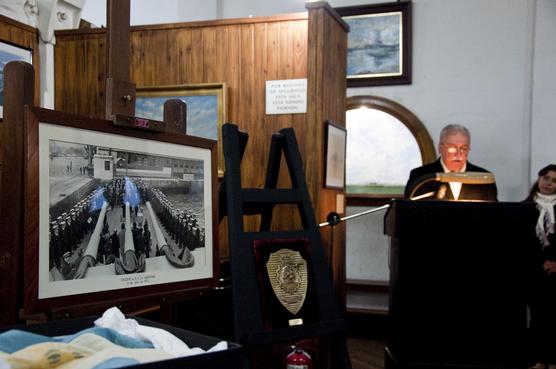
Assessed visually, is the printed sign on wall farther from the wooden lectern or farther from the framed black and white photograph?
the wooden lectern

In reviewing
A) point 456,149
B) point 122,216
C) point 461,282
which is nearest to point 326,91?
point 461,282

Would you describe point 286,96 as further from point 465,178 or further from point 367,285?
point 367,285

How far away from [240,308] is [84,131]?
0.78m

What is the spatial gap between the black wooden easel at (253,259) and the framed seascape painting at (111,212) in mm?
128

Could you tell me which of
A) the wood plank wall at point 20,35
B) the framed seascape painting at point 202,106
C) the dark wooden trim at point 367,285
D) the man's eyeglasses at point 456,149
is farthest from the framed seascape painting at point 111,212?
the dark wooden trim at point 367,285

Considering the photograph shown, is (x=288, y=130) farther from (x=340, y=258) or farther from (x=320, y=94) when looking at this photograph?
(x=340, y=258)

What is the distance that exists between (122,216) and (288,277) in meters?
Answer: 0.69

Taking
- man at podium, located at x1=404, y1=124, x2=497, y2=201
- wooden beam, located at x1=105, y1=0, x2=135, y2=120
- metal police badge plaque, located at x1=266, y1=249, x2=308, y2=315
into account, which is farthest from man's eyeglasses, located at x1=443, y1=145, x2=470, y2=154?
wooden beam, located at x1=105, y1=0, x2=135, y2=120

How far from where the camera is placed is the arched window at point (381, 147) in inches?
211

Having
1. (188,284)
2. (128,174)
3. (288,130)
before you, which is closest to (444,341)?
(288,130)

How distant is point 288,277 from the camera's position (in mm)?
2002

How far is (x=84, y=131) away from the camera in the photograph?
1.49 m

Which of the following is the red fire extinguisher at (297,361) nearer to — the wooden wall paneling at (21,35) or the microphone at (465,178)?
the microphone at (465,178)

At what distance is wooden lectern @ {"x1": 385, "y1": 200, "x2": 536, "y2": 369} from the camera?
109 inches
